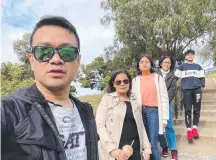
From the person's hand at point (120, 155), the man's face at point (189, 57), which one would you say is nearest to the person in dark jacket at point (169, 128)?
the man's face at point (189, 57)

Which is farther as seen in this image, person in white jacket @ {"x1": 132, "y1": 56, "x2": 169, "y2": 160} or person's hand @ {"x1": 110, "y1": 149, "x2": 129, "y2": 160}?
person in white jacket @ {"x1": 132, "y1": 56, "x2": 169, "y2": 160}

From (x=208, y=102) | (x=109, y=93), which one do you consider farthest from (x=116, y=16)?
(x=109, y=93)

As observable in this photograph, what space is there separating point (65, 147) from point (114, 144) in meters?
1.81

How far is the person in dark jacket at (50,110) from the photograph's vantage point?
984mm

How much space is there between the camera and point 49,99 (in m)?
1.24

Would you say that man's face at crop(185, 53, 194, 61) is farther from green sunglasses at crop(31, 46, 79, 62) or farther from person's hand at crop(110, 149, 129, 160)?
green sunglasses at crop(31, 46, 79, 62)

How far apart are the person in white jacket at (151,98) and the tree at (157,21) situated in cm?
1281

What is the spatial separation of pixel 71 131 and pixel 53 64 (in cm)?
29

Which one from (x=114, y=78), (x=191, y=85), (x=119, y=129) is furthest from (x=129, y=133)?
(x=191, y=85)

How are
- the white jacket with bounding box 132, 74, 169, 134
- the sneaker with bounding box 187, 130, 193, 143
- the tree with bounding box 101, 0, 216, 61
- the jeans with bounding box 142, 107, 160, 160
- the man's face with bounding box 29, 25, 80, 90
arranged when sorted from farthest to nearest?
1. the tree with bounding box 101, 0, 216, 61
2. the sneaker with bounding box 187, 130, 193, 143
3. the white jacket with bounding box 132, 74, 169, 134
4. the jeans with bounding box 142, 107, 160, 160
5. the man's face with bounding box 29, 25, 80, 90

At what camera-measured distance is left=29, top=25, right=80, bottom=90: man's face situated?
1.19 m

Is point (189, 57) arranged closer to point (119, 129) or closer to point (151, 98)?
point (151, 98)

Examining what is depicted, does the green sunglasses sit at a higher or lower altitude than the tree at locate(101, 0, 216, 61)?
lower

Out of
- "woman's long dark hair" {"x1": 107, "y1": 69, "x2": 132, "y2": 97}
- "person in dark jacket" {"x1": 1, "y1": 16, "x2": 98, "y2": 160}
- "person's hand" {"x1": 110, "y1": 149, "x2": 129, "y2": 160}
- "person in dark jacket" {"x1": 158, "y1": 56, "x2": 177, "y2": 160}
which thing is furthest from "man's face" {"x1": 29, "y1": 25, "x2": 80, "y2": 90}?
"person in dark jacket" {"x1": 158, "y1": 56, "x2": 177, "y2": 160}
